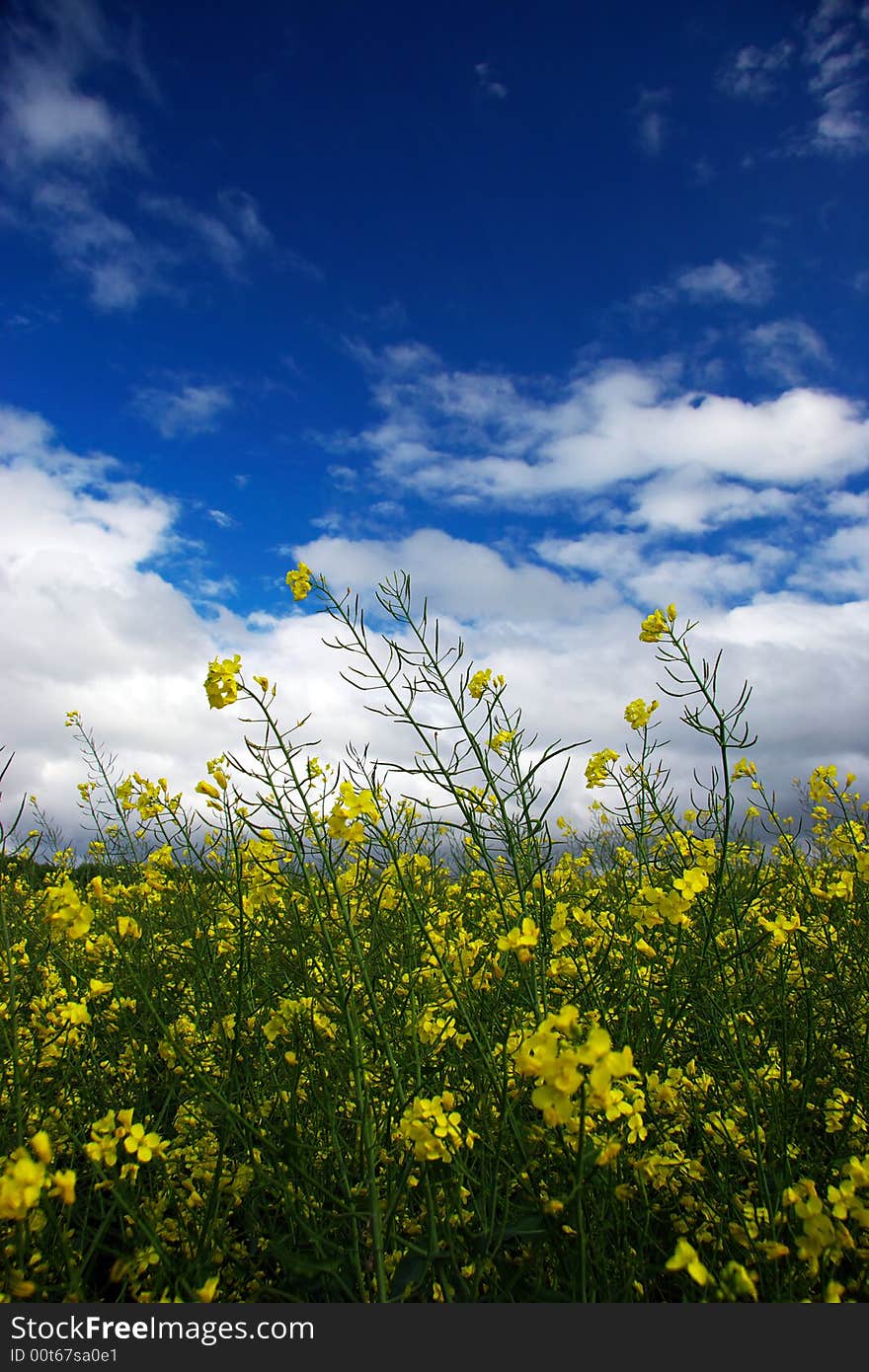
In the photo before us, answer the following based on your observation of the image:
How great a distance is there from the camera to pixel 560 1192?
1.50 meters

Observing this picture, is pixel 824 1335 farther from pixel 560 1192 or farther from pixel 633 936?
pixel 633 936

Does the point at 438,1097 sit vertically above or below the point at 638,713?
below

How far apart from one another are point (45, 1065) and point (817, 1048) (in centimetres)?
284

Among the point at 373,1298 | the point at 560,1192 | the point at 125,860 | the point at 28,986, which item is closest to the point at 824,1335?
the point at 560,1192

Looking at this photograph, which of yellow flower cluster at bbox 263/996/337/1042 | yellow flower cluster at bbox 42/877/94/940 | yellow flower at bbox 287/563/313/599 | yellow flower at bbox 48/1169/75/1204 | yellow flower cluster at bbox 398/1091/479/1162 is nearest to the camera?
yellow flower at bbox 48/1169/75/1204

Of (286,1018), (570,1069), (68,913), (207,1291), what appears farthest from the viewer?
(286,1018)

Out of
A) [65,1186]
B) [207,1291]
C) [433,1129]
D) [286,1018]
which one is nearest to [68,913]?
[65,1186]

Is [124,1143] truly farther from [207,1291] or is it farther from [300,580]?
[300,580]

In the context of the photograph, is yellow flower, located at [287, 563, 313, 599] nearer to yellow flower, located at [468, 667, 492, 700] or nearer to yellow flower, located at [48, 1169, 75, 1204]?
yellow flower, located at [468, 667, 492, 700]

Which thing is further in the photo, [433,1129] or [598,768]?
[598,768]

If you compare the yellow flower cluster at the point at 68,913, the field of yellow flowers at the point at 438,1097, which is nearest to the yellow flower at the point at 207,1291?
the field of yellow flowers at the point at 438,1097

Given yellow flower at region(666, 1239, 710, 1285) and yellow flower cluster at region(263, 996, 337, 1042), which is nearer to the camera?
yellow flower at region(666, 1239, 710, 1285)

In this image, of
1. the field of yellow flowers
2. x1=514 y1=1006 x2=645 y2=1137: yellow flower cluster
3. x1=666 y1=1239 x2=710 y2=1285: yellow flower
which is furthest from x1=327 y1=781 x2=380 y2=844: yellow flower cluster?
x1=666 y1=1239 x2=710 y2=1285: yellow flower

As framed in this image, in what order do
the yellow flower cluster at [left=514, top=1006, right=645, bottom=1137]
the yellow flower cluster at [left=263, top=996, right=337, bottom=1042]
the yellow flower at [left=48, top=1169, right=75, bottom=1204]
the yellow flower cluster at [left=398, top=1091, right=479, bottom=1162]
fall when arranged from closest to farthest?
the yellow flower cluster at [left=514, top=1006, right=645, bottom=1137] → the yellow flower at [left=48, top=1169, right=75, bottom=1204] → the yellow flower cluster at [left=398, top=1091, right=479, bottom=1162] → the yellow flower cluster at [left=263, top=996, right=337, bottom=1042]
